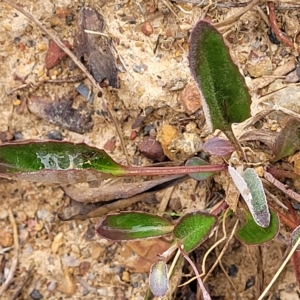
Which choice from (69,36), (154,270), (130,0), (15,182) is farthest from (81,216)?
(130,0)

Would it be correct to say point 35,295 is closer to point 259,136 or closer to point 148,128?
point 148,128

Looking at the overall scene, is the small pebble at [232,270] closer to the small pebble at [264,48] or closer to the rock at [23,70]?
the small pebble at [264,48]

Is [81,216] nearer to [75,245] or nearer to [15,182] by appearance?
[75,245]

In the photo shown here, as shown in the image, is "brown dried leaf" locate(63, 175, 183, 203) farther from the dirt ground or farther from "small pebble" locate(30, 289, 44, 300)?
"small pebble" locate(30, 289, 44, 300)

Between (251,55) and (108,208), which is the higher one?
(251,55)

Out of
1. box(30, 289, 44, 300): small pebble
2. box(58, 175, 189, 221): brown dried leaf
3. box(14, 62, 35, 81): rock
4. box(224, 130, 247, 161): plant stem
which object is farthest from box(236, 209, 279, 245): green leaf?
box(14, 62, 35, 81): rock

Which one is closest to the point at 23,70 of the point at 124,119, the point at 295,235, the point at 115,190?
the point at 124,119
